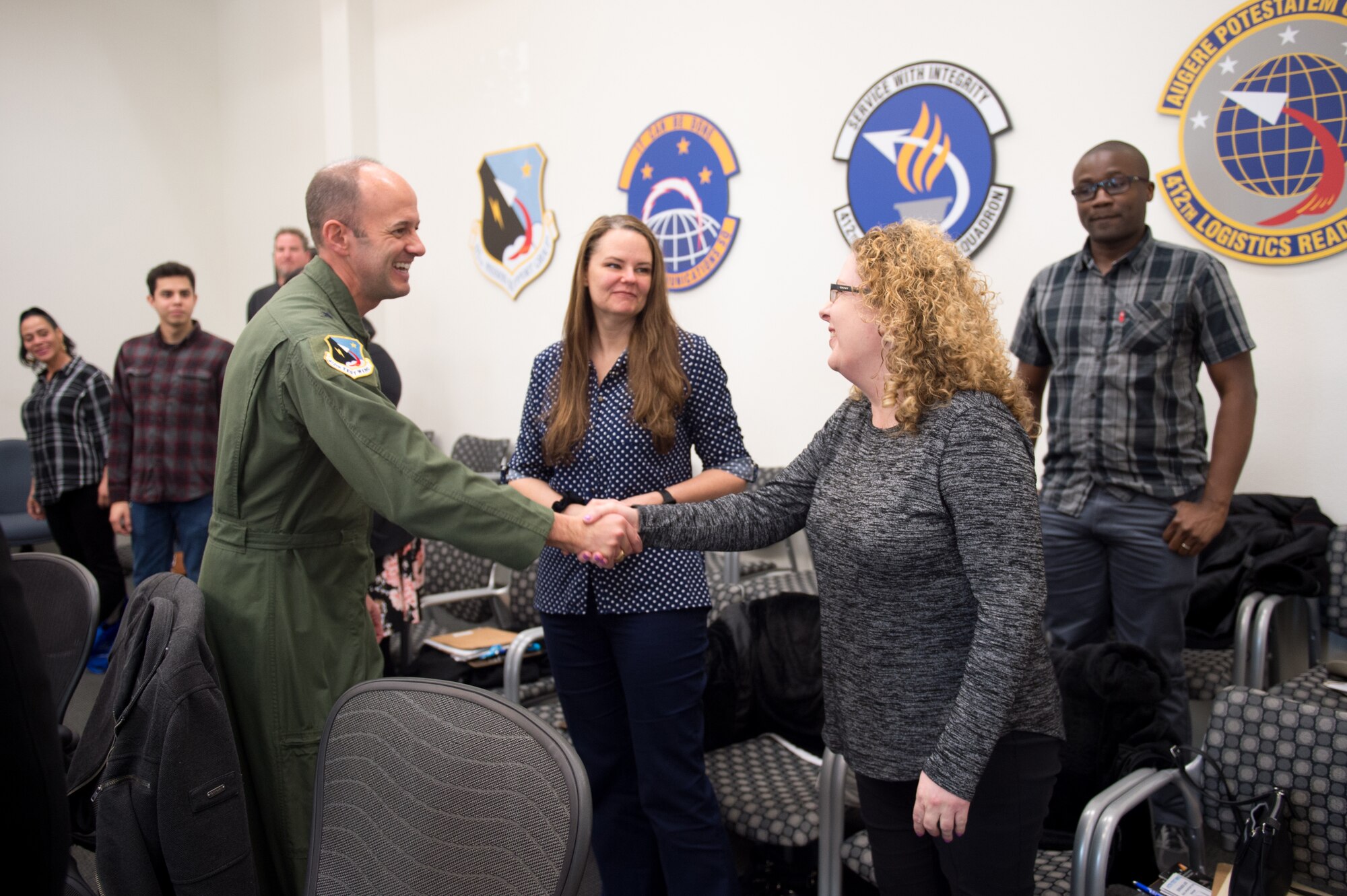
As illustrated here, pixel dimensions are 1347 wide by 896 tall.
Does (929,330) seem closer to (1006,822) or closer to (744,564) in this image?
(1006,822)

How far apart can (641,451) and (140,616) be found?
3.21ft

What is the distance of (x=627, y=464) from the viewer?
6.56 ft

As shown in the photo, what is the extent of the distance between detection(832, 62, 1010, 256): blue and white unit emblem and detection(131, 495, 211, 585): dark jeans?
9.87ft

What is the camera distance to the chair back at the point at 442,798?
102cm

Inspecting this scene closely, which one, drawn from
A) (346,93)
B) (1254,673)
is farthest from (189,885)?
(346,93)

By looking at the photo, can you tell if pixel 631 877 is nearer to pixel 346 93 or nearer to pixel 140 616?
pixel 140 616

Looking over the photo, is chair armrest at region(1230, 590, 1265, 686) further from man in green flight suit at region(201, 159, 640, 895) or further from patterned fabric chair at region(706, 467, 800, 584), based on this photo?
man in green flight suit at region(201, 159, 640, 895)

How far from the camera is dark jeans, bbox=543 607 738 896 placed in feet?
6.32

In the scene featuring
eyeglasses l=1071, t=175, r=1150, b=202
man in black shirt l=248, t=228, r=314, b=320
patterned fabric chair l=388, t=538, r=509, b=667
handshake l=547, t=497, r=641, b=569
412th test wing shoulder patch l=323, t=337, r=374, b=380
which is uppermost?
man in black shirt l=248, t=228, r=314, b=320

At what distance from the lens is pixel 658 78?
14.1 ft

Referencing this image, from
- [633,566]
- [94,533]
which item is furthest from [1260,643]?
[94,533]

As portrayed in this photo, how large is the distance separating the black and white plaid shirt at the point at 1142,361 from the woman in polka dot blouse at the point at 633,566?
1.05 metres

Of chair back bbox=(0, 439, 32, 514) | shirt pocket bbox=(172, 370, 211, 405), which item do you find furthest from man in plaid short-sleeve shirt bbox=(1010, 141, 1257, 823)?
chair back bbox=(0, 439, 32, 514)

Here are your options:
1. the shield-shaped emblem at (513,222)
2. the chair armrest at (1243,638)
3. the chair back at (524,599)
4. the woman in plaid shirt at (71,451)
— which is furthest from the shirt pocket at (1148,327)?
the woman in plaid shirt at (71,451)
